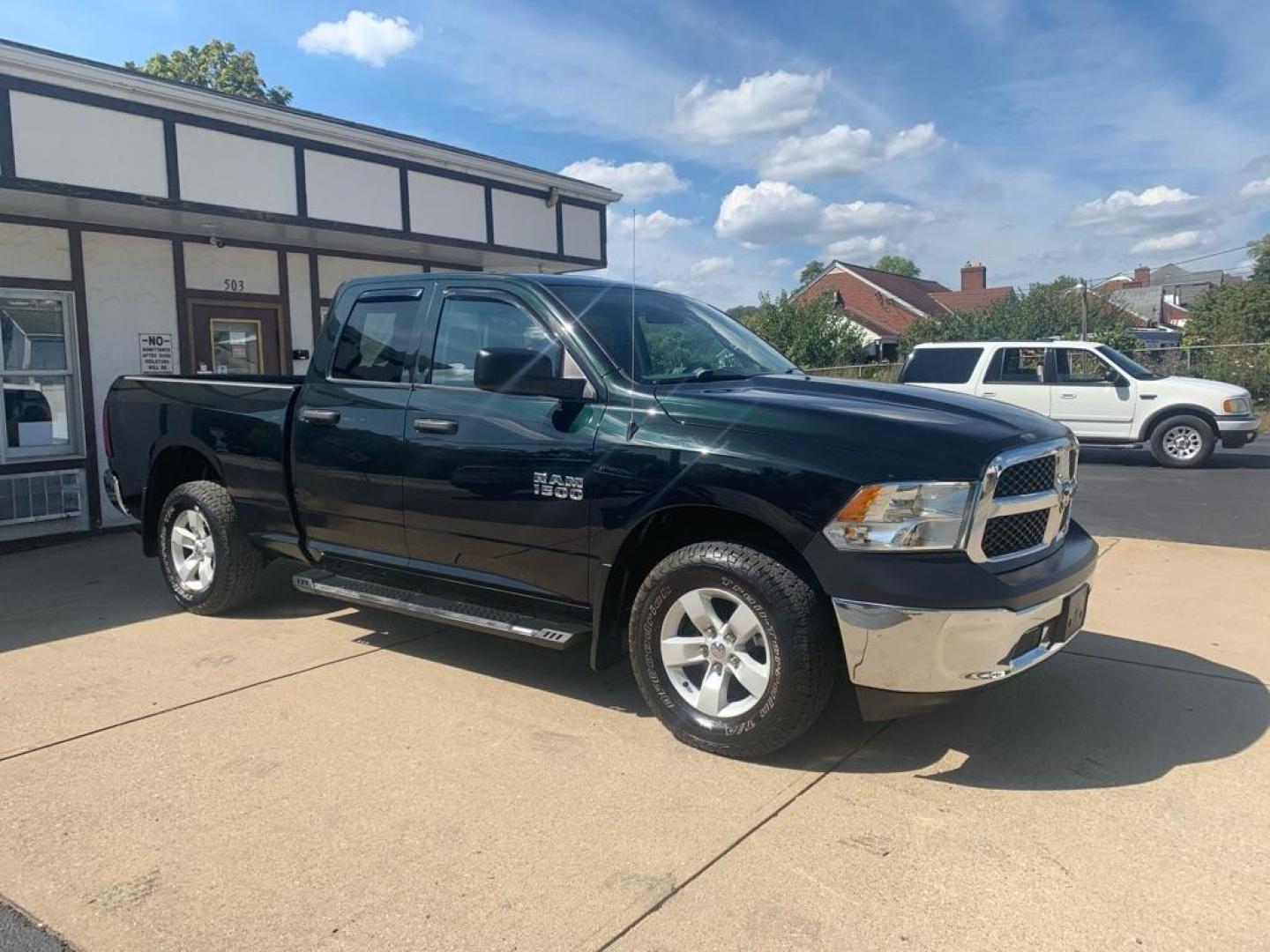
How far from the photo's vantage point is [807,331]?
39438mm

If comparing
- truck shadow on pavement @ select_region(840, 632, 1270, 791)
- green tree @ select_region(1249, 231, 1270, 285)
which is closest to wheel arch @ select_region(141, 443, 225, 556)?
truck shadow on pavement @ select_region(840, 632, 1270, 791)

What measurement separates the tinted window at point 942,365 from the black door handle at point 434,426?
11232 millimetres

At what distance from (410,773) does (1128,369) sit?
13.7 metres

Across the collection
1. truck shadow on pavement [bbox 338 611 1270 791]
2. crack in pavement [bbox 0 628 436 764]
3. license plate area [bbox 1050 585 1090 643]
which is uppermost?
license plate area [bbox 1050 585 1090 643]

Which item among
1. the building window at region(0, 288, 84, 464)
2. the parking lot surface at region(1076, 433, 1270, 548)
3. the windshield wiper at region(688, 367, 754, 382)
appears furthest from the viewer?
the parking lot surface at region(1076, 433, 1270, 548)

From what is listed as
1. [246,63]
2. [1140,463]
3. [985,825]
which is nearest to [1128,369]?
[1140,463]

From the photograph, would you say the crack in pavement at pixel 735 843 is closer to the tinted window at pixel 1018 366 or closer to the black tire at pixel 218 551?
the black tire at pixel 218 551

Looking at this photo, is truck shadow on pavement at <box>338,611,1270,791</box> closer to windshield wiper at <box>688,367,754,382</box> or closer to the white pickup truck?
windshield wiper at <box>688,367,754,382</box>

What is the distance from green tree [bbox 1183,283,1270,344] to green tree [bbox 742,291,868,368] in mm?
19378

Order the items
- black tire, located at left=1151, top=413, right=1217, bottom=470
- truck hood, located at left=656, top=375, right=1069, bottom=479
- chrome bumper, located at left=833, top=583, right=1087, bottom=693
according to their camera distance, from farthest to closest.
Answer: black tire, located at left=1151, top=413, right=1217, bottom=470 < truck hood, located at left=656, top=375, right=1069, bottom=479 < chrome bumper, located at left=833, top=583, right=1087, bottom=693

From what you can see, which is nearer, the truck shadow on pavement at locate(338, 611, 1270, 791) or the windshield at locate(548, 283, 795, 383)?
the truck shadow on pavement at locate(338, 611, 1270, 791)

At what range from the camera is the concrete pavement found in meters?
2.74

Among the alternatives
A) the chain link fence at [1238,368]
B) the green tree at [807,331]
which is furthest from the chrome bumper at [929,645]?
the green tree at [807,331]

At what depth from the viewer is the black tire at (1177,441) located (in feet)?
44.7
